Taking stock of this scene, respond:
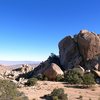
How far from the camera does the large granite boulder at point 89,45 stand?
60781 millimetres

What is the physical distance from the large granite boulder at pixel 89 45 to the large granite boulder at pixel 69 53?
164cm

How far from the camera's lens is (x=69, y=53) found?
212 ft

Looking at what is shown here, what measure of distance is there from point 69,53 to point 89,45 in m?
6.40

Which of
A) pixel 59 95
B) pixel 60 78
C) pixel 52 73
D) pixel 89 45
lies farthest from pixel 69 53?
pixel 59 95

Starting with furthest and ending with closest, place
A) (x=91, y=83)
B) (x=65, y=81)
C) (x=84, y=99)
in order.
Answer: (x=65, y=81) < (x=91, y=83) < (x=84, y=99)

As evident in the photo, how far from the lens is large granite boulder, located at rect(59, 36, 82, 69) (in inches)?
2441

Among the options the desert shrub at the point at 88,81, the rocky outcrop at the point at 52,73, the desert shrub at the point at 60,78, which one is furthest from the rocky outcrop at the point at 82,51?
the desert shrub at the point at 88,81

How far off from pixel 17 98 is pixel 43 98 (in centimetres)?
824

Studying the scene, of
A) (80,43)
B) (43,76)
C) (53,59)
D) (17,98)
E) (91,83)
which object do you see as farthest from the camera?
(53,59)

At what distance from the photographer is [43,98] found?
32562 millimetres

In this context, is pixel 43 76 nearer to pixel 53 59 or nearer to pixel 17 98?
pixel 53 59

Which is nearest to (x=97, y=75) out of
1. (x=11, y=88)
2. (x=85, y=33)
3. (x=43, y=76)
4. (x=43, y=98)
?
(x=43, y=76)

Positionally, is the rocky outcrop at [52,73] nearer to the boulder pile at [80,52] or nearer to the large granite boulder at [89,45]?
the boulder pile at [80,52]

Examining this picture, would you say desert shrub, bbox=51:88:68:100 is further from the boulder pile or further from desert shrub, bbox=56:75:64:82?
the boulder pile
